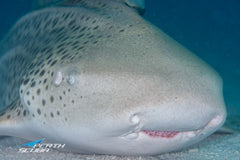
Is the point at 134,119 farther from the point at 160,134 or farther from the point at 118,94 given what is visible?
the point at 160,134

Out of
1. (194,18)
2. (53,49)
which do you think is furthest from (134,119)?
(194,18)

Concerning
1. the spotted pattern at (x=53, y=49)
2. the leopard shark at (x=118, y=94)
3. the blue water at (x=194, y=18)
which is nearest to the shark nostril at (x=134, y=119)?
the leopard shark at (x=118, y=94)

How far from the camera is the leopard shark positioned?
1729 mm

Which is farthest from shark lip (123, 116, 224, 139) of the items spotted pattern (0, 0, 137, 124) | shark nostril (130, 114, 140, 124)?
spotted pattern (0, 0, 137, 124)

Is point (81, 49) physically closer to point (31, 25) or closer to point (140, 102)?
point (140, 102)

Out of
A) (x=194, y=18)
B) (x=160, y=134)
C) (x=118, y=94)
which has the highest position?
(x=118, y=94)

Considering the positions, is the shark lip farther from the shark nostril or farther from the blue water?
the blue water

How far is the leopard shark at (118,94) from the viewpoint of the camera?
173cm

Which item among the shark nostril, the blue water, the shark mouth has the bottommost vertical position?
the blue water

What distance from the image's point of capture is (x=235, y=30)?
201 feet

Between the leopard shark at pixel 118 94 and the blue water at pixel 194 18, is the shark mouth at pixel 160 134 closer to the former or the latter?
the leopard shark at pixel 118 94

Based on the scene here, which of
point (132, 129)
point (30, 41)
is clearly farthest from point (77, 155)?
point (30, 41)

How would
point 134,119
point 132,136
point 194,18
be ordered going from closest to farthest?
point 134,119, point 132,136, point 194,18

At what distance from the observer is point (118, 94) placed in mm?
1767
